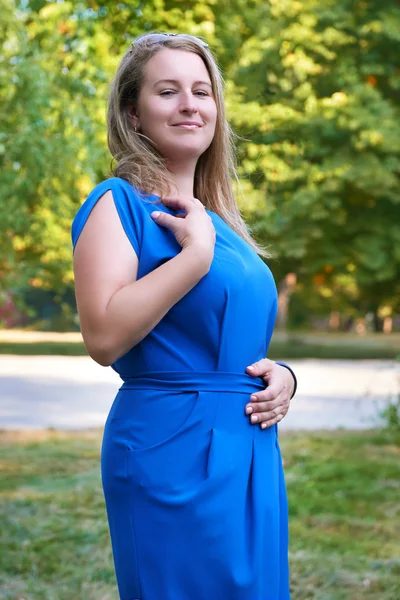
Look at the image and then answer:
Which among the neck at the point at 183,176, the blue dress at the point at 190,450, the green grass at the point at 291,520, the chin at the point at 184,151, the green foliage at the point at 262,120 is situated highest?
the green foliage at the point at 262,120

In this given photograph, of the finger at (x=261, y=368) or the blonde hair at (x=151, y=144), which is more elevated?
the blonde hair at (x=151, y=144)

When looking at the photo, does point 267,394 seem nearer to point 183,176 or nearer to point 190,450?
point 190,450

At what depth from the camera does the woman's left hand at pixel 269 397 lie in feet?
6.29

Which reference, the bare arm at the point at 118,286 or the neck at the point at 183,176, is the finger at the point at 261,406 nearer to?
the bare arm at the point at 118,286

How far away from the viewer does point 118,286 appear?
1745mm

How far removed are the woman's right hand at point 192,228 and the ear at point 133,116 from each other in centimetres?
22

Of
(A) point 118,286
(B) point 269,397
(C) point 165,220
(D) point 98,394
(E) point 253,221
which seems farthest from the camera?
(D) point 98,394

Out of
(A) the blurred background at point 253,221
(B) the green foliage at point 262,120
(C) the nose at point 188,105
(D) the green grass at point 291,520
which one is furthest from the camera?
(B) the green foliage at point 262,120

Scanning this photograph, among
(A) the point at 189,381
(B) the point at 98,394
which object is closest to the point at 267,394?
(A) the point at 189,381

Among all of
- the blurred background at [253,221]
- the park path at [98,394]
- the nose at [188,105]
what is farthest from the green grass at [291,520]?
the nose at [188,105]

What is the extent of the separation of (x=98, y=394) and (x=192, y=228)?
444 inches

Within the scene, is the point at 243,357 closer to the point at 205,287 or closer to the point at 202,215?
the point at 205,287

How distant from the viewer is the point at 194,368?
1867 millimetres

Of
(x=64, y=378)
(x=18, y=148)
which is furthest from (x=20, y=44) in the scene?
(x=64, y=378)
